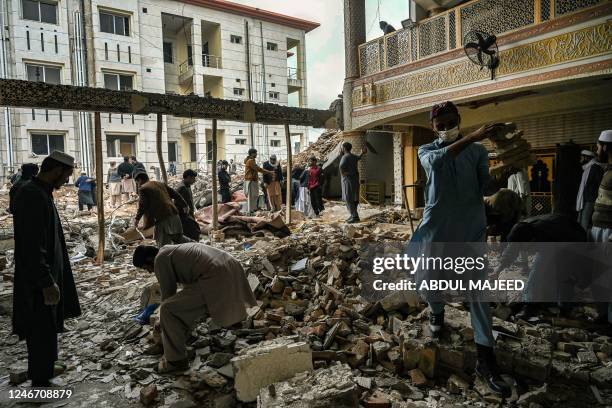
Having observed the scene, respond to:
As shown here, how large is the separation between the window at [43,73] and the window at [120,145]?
3551 mm

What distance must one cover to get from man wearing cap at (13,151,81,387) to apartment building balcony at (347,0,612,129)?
786cm

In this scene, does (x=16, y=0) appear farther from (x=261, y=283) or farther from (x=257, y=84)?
(x=261, y=283)

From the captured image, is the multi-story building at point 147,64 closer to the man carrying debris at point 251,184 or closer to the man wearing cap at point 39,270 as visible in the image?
the man carrying debris at point 251,184

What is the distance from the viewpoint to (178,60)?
24406 mm

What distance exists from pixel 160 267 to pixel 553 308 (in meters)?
3.60

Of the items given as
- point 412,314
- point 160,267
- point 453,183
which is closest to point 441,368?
point 412,314

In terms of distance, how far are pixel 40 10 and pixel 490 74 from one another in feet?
68.8

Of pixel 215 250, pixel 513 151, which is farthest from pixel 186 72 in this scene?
pixel 513 151

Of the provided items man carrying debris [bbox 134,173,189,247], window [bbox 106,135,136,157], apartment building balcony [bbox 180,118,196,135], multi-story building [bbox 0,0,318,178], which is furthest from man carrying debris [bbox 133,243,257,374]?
apartment building balcony [bbox 180,118,196,135]

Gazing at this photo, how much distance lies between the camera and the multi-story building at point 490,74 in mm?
6746

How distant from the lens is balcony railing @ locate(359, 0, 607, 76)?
23.4 ft

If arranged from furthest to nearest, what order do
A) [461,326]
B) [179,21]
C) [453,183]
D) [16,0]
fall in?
[179,21], [16,0], [461,326], [453,183]

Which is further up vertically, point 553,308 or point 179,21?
point 179,21

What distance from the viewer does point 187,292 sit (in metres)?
3.15
